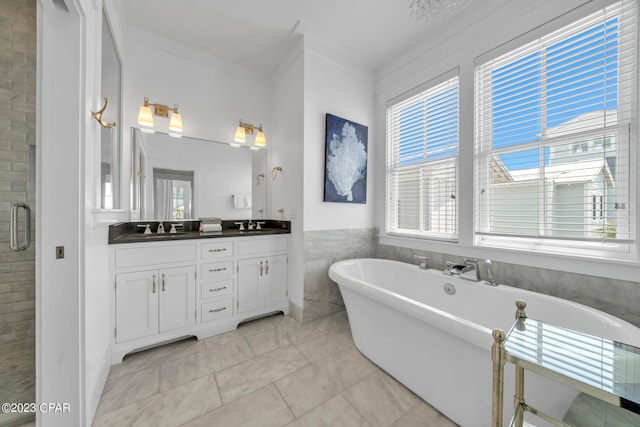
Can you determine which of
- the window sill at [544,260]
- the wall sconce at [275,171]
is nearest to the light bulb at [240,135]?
the wall sconce at [275,171]

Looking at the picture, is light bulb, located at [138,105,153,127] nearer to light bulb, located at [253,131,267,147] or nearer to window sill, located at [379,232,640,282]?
light bulb, located at [253,131,267,147]

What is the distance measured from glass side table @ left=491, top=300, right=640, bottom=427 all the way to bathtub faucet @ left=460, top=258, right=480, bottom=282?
108 centimetres

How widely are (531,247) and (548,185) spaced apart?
468mm

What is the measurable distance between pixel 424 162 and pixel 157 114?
9.05 ft

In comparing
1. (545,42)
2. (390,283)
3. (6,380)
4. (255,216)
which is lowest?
(6,380)

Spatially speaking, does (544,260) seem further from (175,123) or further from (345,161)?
(175,123)

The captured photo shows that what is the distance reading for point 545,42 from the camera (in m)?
1.66

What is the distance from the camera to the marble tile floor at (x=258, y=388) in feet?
4.16

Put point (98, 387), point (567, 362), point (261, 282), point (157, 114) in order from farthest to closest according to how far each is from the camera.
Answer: point (261, 282) < point (157, 114) < point (98, 387) < point (567, 362)

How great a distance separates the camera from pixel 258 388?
1.48m

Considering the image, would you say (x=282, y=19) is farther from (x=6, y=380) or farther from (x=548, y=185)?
(x=6, y=380)

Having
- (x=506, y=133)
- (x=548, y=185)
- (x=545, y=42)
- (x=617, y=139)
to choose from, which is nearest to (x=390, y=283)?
(x=548, y=185)

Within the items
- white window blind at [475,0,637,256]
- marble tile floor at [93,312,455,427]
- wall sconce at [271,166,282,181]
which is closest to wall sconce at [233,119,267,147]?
wall sconce at [271,166,282,181]

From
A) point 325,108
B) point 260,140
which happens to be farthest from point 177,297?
point 325,108
